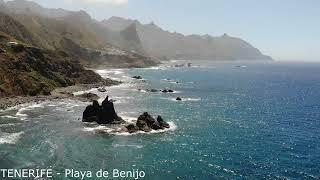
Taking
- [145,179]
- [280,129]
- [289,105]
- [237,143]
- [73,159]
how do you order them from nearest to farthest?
[145,179] → [73,159] → [237,143] → [280,129] → [289,105]

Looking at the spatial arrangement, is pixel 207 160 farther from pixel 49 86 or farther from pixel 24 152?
pixel 49 86

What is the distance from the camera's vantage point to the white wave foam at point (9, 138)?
98.8 metres

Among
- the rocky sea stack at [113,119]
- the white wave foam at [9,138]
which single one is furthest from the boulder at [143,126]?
the white wave foam at [9,138]

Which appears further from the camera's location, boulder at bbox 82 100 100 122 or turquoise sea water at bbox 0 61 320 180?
boulder at bbox 82 100 100 122

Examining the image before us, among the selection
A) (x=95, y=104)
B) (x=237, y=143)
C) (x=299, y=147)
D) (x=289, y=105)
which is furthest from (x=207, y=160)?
(x=289, y=105)

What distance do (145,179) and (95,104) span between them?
52.6 meters

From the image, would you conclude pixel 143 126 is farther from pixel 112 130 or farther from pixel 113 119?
pixel 113 119

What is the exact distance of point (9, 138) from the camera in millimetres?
101688

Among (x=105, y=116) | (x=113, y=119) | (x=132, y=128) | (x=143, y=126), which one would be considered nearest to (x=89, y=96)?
(x=105, y=116)

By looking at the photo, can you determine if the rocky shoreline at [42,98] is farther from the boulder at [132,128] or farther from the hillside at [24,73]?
the boulder at [132,128]

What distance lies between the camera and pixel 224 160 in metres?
87.9

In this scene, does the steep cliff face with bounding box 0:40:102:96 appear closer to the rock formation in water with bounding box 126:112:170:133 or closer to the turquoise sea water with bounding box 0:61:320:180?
the turquoise sea water with bounding box 0:61:320:180

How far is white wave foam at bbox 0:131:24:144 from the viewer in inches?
3888

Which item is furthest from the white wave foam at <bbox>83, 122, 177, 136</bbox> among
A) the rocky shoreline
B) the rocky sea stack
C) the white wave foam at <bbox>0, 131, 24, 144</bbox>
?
the rocky shoreline
